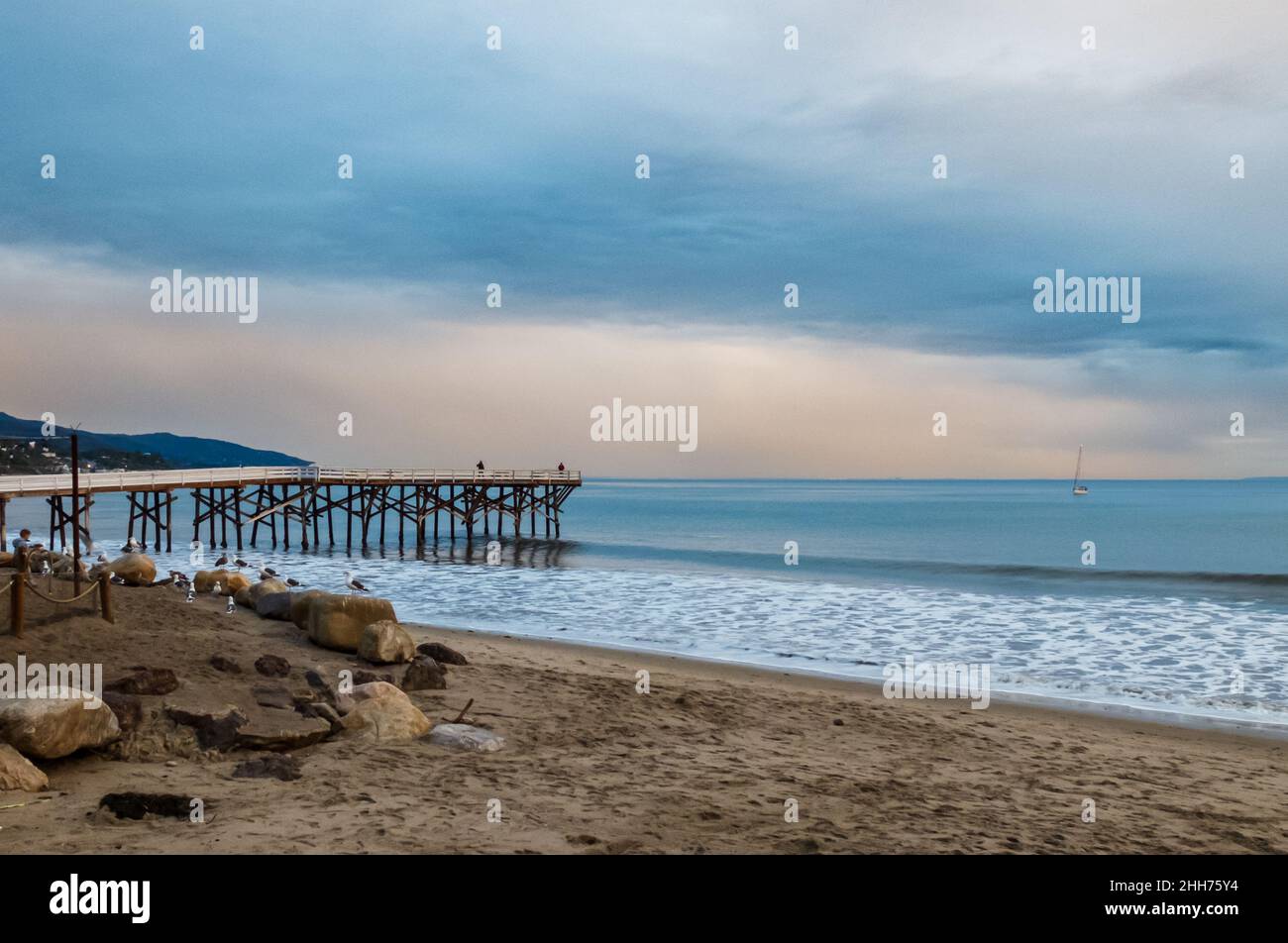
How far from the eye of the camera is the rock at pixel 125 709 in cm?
882

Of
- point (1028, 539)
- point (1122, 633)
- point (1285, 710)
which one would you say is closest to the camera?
point (1285, 710)

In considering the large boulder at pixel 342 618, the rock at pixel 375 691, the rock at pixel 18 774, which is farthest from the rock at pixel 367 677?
the rock at pixel 18 774

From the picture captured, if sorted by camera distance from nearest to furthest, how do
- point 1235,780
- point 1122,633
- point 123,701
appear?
point 123,701, point 1235,780, point 1122,633

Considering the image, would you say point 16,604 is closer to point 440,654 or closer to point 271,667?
point 271,667

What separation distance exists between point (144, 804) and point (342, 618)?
622 centimetres

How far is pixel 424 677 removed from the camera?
12.0m

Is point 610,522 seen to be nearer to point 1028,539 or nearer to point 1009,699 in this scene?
point 1028,539

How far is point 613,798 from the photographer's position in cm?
809

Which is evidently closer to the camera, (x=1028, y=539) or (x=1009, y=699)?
(x=1009, y=699)

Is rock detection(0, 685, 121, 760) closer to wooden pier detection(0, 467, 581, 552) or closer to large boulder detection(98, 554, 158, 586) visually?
large boulder detection(98, 554, 158, 586)

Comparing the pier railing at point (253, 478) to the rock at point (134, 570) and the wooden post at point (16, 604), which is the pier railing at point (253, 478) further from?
the wooden post at point (16, 604)
